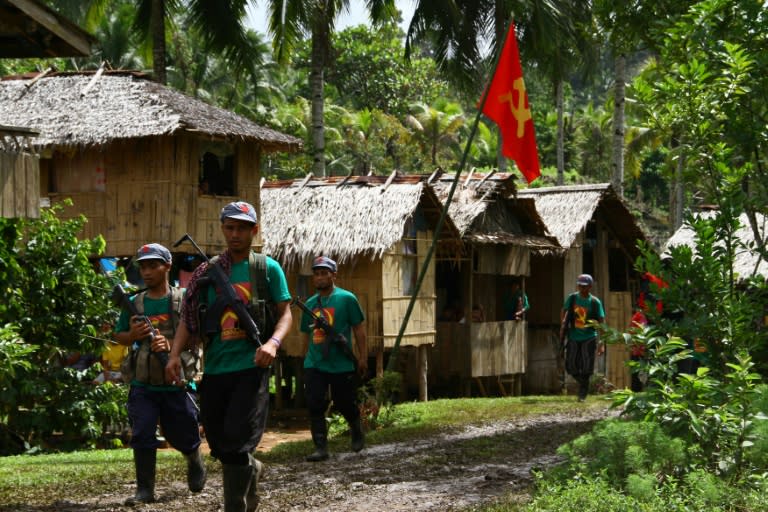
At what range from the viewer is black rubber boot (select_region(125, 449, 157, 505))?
792 centimetres

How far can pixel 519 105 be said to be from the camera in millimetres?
14180

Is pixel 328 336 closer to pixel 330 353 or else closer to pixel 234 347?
pixel 330 353

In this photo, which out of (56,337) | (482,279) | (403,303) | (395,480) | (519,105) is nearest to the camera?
(395,480)

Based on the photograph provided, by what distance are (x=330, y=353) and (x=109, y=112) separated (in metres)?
10.3

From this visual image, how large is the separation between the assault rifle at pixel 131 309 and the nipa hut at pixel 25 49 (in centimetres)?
283

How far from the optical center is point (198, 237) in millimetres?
19906

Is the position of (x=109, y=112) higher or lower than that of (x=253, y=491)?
higher

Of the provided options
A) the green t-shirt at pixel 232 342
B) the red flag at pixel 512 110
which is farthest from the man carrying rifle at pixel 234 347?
the red flag at pixel 512 110

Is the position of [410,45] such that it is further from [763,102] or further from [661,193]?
[661,193]

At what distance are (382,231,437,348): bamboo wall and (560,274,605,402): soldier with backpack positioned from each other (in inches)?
120

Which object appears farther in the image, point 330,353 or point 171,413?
point 330,353

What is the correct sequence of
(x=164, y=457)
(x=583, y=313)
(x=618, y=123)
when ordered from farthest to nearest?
(x=618, y=123)
(x=583, y=313)
(x=164, y=457)

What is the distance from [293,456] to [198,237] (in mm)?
9596

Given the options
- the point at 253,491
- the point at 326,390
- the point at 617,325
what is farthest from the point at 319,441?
the point at 617,325
